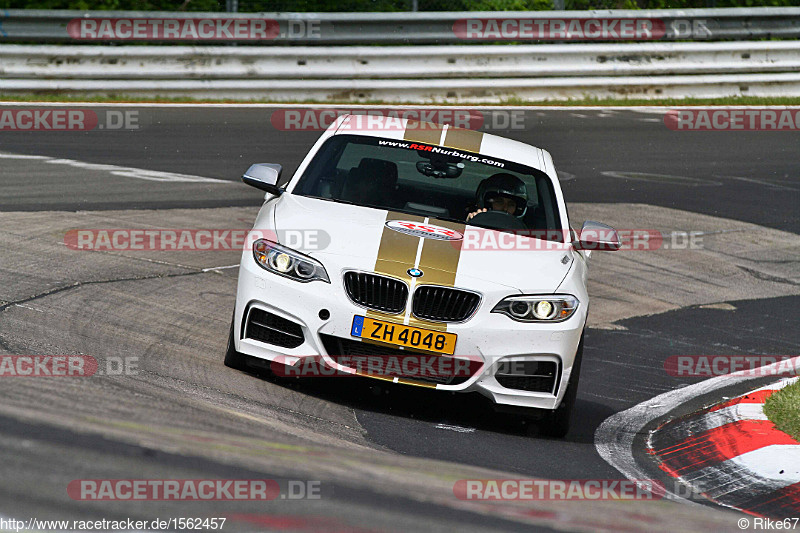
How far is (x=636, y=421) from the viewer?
255 inches

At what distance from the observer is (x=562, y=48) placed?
60.7ft

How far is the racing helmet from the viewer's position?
702 cm

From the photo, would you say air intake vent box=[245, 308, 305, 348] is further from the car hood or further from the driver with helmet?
the driver with helmet

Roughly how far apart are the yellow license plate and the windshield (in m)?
1.19

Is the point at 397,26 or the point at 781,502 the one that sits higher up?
the point at 397,26

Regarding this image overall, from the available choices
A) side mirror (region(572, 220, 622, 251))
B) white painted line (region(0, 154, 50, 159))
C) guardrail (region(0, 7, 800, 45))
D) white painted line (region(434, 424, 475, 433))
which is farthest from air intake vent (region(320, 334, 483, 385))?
guardrail (region(0, 7, 800, 45))

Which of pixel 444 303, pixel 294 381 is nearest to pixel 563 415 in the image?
pixel 444 303

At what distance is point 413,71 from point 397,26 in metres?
0.86

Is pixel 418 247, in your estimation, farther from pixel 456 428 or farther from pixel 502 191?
pixel 502 191

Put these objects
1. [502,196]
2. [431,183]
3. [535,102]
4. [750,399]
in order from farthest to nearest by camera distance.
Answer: [535,102] < [431,183] < [502,196] < [750,399]

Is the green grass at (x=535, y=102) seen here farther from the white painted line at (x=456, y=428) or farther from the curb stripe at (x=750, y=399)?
the white painted line at (x=456, y=428)

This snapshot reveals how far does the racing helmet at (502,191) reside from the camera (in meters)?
7.02

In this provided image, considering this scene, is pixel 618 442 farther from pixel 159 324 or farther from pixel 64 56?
pixel 64 56

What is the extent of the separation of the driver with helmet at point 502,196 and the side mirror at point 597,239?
413 millimetres
